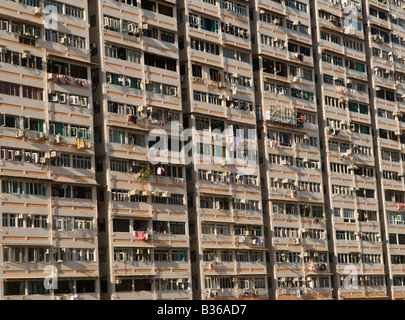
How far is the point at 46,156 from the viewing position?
50719 millimetres

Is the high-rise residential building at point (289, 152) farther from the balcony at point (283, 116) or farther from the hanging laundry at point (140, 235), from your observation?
the hanging laundry at point (140, 235)

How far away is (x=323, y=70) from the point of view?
74.5 m

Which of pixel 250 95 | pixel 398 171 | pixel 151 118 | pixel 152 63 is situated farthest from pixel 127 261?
pixel 398 171

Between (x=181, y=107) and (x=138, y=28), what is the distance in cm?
664

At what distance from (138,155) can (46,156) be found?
8.12 m

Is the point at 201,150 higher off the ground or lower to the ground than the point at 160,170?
higher

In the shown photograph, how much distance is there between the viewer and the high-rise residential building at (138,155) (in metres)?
54.7

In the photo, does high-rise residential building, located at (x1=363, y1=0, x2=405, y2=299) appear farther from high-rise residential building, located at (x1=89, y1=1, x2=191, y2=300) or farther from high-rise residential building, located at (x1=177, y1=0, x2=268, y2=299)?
high-rise residential building, located at (x1=89, y1=1, x2=191, y2=300)

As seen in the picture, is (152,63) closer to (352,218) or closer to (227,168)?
(227,168)

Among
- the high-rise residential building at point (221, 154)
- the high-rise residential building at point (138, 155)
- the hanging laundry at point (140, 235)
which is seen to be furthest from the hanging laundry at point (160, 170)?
the hanging laundry at point (140, 235)

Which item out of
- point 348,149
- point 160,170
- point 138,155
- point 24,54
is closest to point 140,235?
point 160,170

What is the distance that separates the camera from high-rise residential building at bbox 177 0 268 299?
60.7 meters

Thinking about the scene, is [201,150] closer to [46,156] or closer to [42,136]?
[46,156]

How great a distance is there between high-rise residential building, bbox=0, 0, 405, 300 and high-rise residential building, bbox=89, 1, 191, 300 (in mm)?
111
